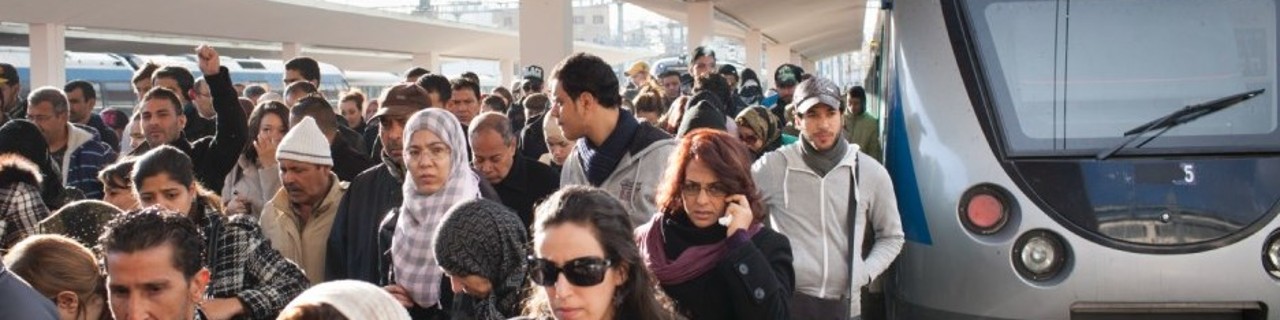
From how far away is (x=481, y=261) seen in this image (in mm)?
4188

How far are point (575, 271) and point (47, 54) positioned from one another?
30.5 m

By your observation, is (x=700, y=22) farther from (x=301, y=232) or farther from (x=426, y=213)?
(x=426, y=213)

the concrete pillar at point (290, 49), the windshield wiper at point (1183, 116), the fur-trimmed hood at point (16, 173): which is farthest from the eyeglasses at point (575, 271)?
the concrete pillar at point (290, 49)

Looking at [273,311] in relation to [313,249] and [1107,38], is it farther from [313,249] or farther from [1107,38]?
[1107,38]

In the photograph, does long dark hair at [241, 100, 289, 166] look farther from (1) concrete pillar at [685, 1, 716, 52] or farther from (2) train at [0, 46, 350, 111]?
(1) concrete pillar at [685, 1, 716, 52]

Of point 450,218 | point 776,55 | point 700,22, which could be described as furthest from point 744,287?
point 776,55

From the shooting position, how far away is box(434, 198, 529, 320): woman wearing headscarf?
4.16m

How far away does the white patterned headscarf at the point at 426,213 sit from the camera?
4.91 m

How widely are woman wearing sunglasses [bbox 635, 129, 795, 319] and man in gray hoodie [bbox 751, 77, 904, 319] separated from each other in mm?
1062

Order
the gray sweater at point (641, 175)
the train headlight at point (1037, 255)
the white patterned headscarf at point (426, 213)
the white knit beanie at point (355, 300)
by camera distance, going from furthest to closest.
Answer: the train headlight at point (1037, 255)
the gray sweater at point (641, 175)
the white patterned headscarf at point (426, 213)
the white knit beanie at point (355, 300)

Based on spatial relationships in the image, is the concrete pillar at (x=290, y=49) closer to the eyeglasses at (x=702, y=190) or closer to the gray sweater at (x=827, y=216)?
the gray sweater at (x=827, y=216)

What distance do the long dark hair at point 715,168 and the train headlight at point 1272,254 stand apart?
9.08 ft

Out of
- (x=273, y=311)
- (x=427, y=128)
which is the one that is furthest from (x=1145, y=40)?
(x=273, y=311)

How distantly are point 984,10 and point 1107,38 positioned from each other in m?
0.52
